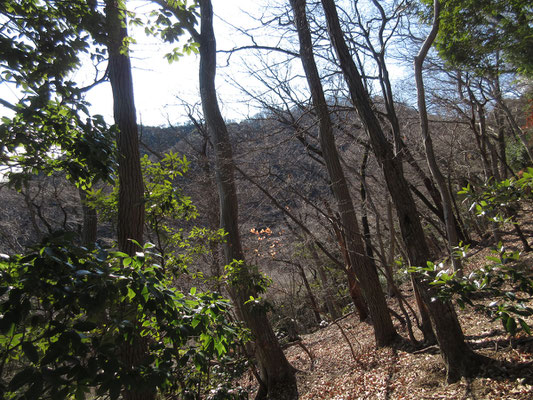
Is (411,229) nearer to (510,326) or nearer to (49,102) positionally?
(510,326)

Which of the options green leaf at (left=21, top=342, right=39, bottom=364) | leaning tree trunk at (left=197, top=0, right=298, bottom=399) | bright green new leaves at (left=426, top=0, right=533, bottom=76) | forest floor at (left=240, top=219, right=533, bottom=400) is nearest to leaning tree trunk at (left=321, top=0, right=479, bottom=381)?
forest floor at (left=240, top=219, right=533, bottom=400)

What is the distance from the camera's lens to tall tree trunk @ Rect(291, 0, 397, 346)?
6.75 meters

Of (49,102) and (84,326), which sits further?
(49,102)

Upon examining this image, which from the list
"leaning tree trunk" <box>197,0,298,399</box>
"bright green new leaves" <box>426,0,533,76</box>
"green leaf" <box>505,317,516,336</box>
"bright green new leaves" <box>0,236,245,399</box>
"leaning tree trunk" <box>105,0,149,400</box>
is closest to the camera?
"bright green new leaves" <box>0,236,245,399</box>

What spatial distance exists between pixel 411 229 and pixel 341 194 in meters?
2.97

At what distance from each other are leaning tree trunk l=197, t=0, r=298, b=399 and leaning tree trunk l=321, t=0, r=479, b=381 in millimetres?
2821

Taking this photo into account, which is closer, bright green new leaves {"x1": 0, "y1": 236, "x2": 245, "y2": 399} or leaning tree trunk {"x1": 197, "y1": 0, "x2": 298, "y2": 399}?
bright green new leaves {"x1": 0, "y1": 236, "x2": 245, "y2": 399}

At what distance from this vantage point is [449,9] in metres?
7.69

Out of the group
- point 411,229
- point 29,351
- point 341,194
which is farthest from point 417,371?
point 29,351

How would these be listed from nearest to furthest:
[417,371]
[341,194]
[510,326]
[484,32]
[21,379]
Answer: [21,379]
[510,326]
[417,371]
[341,194]
[484,32]

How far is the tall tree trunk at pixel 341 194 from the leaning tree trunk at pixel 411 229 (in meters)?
1.98

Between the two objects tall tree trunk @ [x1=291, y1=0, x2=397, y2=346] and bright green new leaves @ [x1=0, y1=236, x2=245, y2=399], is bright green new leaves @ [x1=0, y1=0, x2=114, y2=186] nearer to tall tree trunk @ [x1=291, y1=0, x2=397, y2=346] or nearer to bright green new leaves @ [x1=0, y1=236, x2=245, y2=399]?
bright green new leaves @ [x1=0, y1=236, x2=245, y2=399]

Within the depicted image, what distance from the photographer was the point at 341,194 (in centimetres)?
716

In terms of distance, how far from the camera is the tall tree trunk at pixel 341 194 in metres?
6.75
